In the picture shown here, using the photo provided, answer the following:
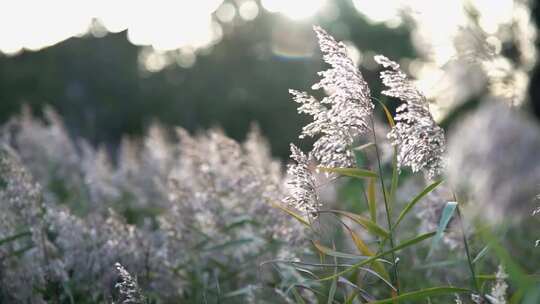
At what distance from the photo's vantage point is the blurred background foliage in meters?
33.7

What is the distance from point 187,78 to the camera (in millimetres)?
41500

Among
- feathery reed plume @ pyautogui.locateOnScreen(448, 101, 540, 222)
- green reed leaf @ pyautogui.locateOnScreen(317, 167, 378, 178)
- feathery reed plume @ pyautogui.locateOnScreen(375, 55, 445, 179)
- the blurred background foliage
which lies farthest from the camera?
the blurred background foliage

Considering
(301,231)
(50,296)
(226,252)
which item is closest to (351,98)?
(301,231)

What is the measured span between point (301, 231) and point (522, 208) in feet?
8.11

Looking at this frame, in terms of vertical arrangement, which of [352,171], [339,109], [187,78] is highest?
[187,78]

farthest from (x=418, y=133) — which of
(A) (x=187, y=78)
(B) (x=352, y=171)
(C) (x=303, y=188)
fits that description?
(A) (x=187, y=78)

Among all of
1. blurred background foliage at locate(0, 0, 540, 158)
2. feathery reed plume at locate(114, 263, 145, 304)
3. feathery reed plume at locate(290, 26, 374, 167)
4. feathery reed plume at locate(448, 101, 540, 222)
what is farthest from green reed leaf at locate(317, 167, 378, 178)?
blurred background foliage at locate(0, 0, 540, 158)

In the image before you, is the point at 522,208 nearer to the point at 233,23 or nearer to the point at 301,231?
the point at 301,231

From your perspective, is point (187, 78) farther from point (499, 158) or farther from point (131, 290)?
point (131, 290)

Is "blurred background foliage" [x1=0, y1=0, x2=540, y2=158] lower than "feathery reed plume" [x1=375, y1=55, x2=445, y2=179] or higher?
higher

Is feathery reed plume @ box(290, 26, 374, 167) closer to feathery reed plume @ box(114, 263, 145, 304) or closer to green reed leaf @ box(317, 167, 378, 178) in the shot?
green reed leaf @ box(317, 167, 378, 178)

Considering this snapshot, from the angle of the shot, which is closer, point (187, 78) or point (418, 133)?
point (418, 133)

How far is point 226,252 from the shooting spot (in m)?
4.67

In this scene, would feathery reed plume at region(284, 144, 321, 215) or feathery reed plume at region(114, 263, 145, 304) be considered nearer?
feathery reed plume at region(114, 263, 145, 304)
